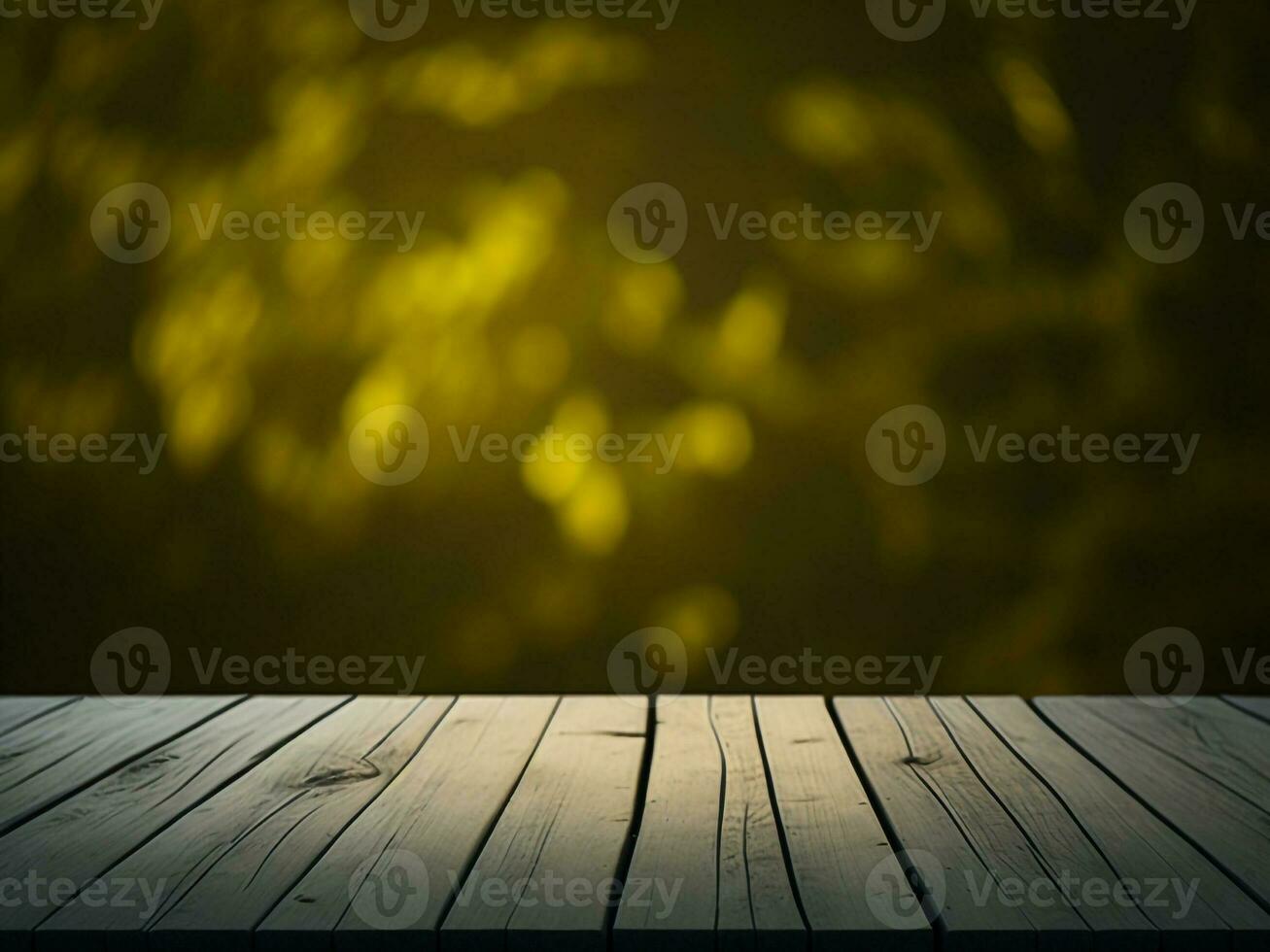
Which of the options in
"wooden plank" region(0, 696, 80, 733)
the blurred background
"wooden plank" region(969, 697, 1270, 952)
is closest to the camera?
"wooden plank" region(969, 697, 1270, 952)

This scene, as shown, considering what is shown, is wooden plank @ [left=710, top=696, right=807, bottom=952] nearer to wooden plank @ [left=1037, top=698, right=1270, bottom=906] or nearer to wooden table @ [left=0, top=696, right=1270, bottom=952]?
wooden table @ [left=0, top=696, right=1270, bottom=952]

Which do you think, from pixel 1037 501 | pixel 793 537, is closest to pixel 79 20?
pixel 793 537

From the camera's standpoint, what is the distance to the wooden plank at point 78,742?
5.90ft

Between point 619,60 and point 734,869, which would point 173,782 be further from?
point 619,60

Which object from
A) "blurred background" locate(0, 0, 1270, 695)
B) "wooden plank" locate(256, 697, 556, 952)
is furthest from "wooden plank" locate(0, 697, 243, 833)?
"wooden plank" locate(256, 697, 556, 952)

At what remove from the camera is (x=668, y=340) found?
99.3 inches

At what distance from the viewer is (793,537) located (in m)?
2.53

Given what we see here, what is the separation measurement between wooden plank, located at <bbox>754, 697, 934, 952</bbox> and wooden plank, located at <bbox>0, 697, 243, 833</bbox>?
1062 millimetres

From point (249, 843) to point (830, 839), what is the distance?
754 millimetres

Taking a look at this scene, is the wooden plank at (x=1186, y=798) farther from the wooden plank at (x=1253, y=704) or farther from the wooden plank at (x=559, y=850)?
the wooden plank at (x=559, y=850)

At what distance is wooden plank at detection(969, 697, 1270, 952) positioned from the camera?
4.24 feet

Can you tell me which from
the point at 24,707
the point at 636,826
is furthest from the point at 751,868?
the point at 24,707

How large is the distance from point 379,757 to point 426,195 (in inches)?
47.1

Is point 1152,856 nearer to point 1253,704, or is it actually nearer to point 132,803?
point 1253,704
